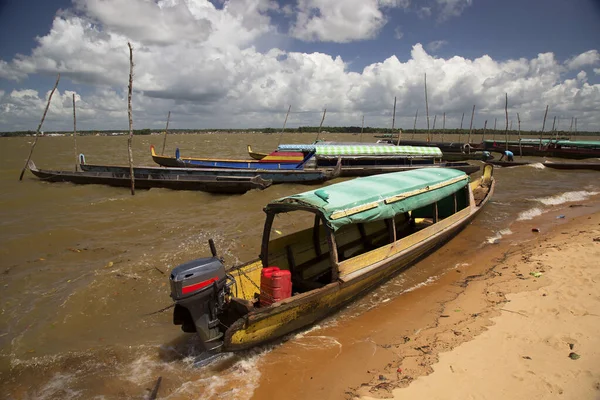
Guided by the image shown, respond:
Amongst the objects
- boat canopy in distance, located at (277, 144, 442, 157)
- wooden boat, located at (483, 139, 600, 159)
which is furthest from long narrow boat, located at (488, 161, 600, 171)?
boat canopy in distance, located at (277, 144, 442, 157)

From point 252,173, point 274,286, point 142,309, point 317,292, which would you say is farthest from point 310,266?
point 252,173

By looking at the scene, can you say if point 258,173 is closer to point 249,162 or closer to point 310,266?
point 249,162

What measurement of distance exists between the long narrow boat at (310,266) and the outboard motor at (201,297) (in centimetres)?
1

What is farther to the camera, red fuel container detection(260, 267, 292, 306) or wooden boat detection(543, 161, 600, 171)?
wooden boat detection(543, 161, 600, 171)

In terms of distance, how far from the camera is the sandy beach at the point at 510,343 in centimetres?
364

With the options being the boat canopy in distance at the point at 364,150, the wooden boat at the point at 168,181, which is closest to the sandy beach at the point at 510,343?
the wooden boat at the point at 168,181

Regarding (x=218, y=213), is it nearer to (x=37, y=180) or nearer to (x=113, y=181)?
(x=113, y=181)

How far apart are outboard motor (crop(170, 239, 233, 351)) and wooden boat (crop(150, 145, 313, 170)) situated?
13855mm

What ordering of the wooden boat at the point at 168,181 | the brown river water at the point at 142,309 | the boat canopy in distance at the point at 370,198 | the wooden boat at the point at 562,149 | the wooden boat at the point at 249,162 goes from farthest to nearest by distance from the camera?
the wooden boat at the point at 562,149
the wooden boat at the point at 249,162
the wooden boat at the point at 168,181
the boat canopy in distance at the point at 370,198
the brown river water at the point at 142,309

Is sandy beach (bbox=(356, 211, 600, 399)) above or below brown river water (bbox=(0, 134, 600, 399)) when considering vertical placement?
above

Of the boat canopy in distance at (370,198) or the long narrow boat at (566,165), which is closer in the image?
the boat canopy in distance at (370,198)

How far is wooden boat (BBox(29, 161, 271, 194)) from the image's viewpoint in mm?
14914

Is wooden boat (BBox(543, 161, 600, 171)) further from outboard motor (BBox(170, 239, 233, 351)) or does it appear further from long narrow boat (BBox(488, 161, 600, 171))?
outboard motor (BBox(170, 239, 233, 351))

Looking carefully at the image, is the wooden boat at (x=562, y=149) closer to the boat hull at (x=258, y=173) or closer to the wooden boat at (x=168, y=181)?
the boat hull at (x=258, y=173)
